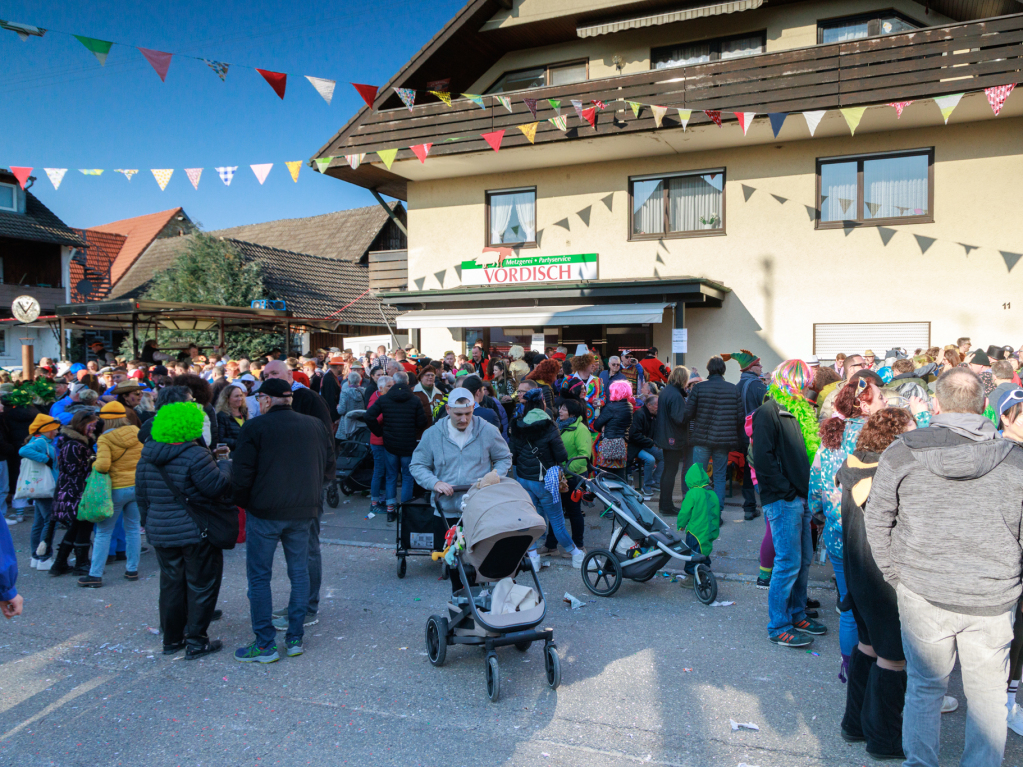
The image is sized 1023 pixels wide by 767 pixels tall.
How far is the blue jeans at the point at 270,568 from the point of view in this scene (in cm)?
468

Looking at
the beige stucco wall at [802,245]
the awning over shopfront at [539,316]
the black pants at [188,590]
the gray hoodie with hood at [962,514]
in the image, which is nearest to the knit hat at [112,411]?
the black pants at [188,590]

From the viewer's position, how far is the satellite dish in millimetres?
15047

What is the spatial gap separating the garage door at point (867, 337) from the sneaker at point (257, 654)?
12108 millimetres

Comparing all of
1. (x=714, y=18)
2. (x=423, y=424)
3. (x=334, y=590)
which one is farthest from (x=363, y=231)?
(x=334, y=590)

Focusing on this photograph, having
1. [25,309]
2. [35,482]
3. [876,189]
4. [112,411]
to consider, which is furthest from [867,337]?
[25,309]

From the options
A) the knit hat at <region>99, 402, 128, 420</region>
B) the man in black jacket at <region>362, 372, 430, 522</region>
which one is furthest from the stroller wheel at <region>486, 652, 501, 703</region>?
the knit hat at <region>99, 402, 128, 420</region>

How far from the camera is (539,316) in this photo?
45.2ft

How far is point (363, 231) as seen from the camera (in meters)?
29.7

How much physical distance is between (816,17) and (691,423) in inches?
382

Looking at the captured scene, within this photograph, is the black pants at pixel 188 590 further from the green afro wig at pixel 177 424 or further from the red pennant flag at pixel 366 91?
the red pennant flag at pixel 366 91

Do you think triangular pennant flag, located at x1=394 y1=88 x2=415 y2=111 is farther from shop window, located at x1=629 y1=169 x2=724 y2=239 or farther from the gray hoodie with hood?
the gray hoodie with hood

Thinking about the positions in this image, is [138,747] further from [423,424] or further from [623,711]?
[423,424]

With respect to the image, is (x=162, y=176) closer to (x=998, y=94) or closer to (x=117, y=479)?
(x=117, y=479)

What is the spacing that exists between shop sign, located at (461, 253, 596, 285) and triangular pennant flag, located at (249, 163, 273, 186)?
5.71 metres
